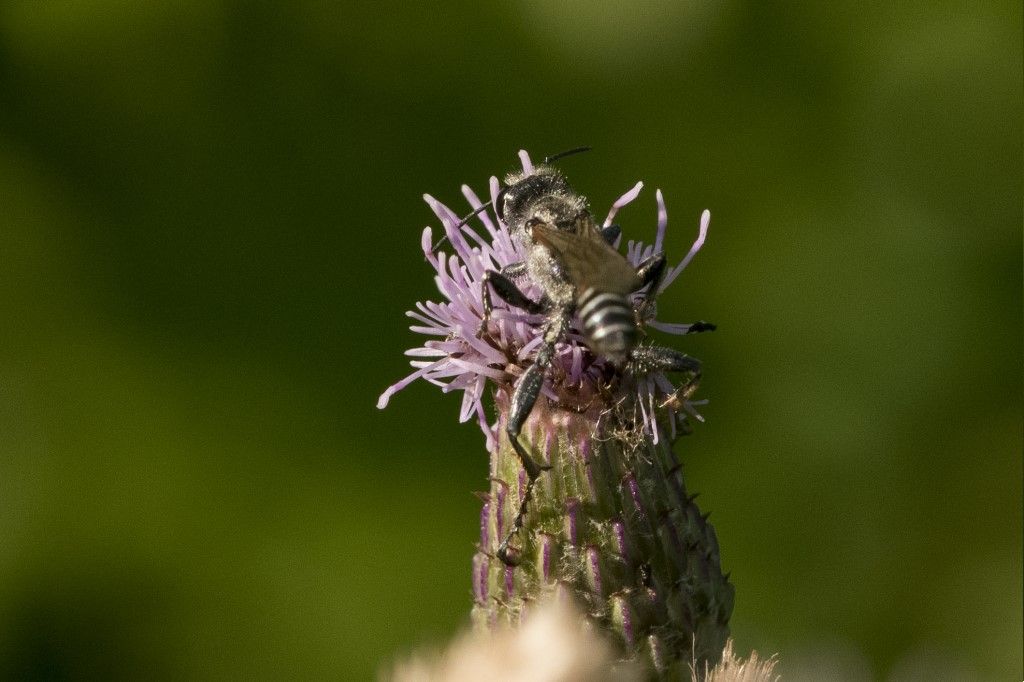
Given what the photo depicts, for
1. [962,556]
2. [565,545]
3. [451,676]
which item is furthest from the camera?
[962,556]

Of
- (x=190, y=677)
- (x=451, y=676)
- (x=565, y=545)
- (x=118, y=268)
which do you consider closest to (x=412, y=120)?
(x=118, y=268)

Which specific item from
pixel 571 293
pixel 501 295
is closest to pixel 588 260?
pixel 571 293

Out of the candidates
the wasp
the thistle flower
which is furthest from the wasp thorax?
the thistle flower

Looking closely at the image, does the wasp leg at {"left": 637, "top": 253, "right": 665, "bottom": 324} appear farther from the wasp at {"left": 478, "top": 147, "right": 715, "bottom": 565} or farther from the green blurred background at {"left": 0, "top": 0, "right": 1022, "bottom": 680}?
the green blurred background at {"left": 0, "top": 0, "right": 1022, "bottom": 680}

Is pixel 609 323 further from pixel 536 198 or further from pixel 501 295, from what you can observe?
pixel 536 198

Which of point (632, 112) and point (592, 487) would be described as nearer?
point (592, 487)

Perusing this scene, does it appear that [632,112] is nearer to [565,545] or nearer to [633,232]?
[633,232]
